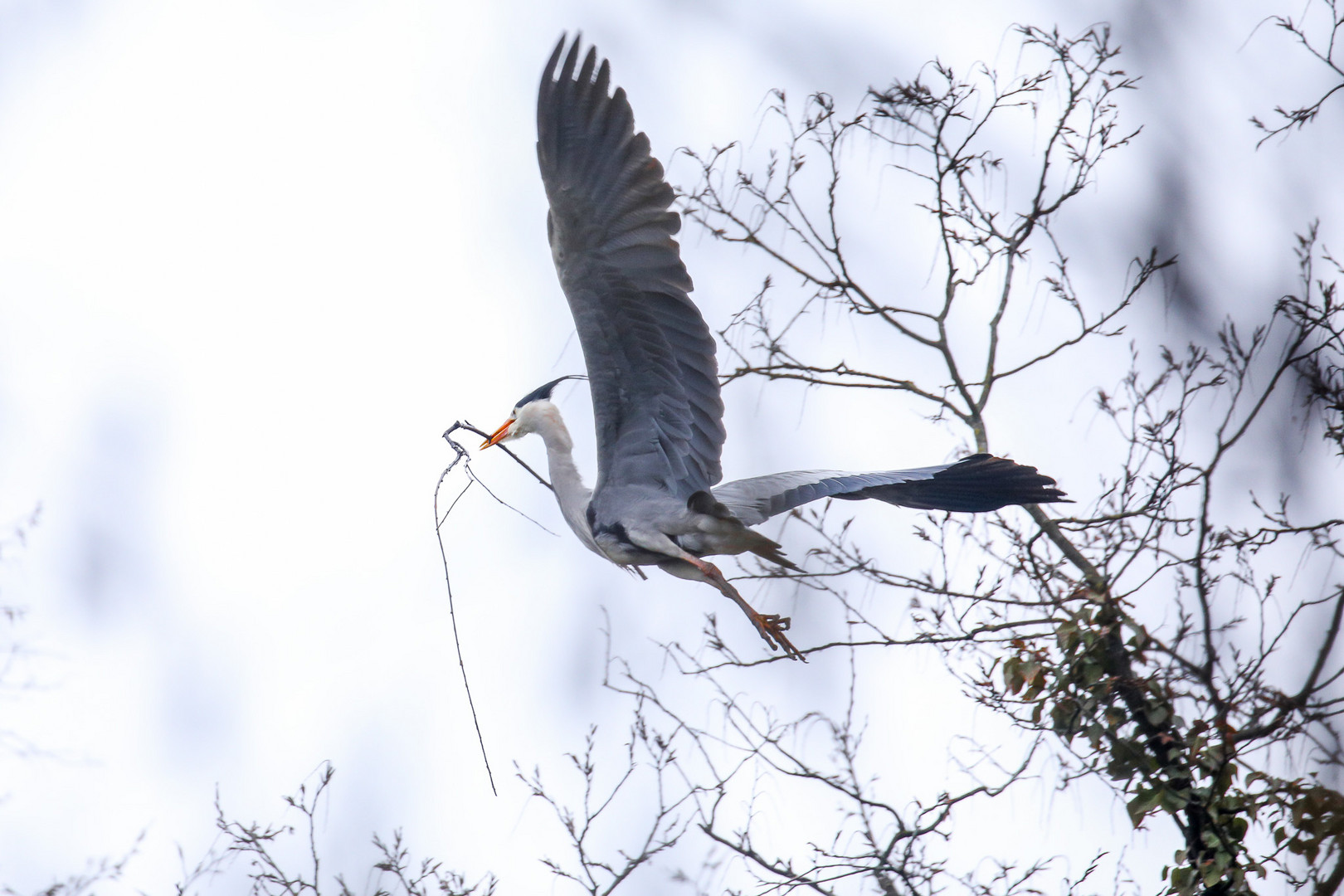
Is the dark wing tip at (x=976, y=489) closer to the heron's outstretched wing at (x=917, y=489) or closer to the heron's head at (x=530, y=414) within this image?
the heron's outstretched wing at (x=917, y=489)

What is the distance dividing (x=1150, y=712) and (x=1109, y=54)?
205 cm

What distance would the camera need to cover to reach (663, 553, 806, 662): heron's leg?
3377 mm

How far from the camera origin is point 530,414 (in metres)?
4.47

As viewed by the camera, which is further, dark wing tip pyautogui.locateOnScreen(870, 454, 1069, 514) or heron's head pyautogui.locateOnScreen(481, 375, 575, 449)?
heron's head pyautogui.locateOnScreen(481, 375, 575, 449)

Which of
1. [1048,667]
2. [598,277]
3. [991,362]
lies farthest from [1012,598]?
[598,277]

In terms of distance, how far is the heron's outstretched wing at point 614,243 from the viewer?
3.55 m

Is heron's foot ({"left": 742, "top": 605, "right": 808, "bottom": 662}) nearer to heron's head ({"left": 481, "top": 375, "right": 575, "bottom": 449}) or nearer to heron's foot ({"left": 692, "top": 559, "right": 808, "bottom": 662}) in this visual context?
heron's foot ({"left": 692, "top": 559, "right": 808, "bottom": 662})

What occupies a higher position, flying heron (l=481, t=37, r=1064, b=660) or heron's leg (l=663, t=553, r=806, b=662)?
flying heron (l=481, t=37, r=1064, b=660)

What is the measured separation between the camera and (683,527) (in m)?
3.68

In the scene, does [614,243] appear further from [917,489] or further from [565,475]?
[917,489]

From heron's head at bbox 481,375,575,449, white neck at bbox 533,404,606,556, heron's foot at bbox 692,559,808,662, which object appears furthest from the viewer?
heron's head at bbox 481,375,575,449

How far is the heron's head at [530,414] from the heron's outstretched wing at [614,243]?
0.75m

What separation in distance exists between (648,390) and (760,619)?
30.7 inches

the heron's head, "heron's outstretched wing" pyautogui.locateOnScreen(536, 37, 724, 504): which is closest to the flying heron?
"heron's outstretched wing" pyautogui.locateOnScreen(536, 37, 724, 504)
